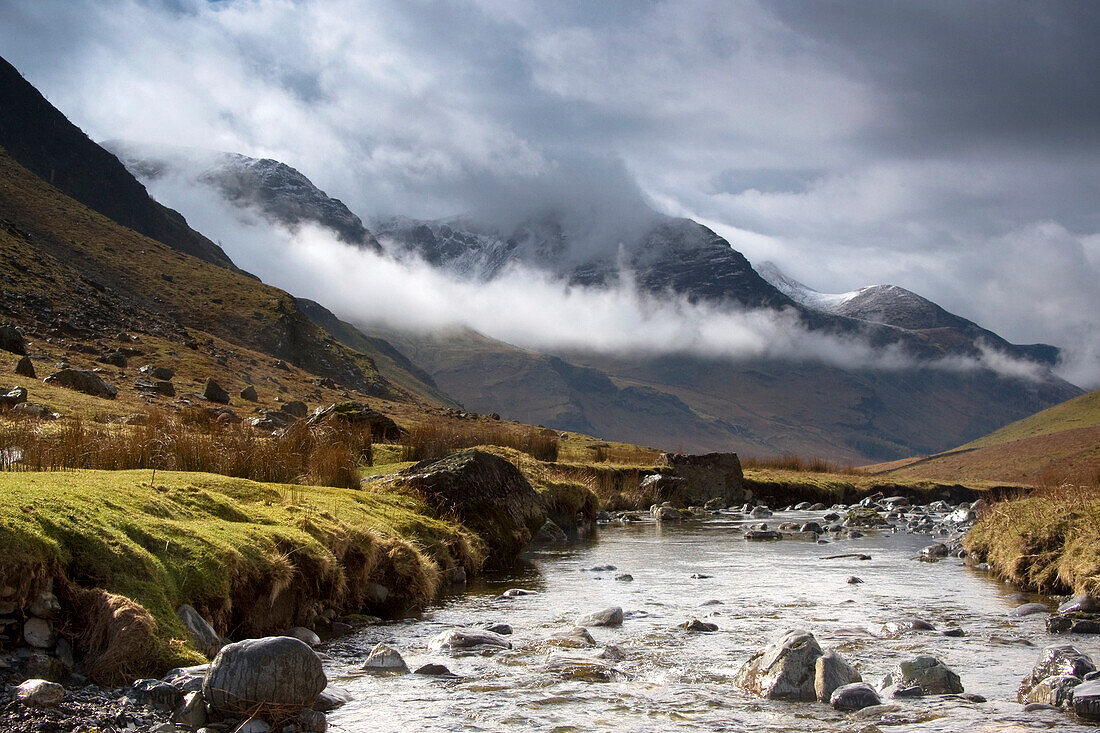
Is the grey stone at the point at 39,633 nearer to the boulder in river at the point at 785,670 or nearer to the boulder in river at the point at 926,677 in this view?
the boulder in river at the point at 785,670

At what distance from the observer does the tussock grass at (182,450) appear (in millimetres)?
13664

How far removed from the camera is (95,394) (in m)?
31.1

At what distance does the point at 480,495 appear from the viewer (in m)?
19.3

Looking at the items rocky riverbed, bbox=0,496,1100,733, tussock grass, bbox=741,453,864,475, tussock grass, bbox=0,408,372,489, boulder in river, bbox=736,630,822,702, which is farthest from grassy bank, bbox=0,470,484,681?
tussock grass, bbox=741,453,864,475

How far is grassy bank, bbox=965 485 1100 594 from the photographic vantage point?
14.5 metres

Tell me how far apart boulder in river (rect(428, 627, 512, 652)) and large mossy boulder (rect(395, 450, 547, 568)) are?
7063mm

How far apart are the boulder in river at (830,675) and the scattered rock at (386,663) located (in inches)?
176

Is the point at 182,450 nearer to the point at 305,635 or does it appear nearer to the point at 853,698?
the point at 305,635

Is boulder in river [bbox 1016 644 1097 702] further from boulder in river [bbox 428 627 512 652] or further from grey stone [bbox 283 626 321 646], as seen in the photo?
grey stone [bbox 283 626 321 646]

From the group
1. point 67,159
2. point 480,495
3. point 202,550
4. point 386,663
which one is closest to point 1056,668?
point 386,663

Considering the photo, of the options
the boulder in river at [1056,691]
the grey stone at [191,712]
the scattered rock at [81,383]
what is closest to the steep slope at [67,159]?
the scattered rock at [81,383]

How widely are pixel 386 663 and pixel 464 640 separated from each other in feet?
4.50

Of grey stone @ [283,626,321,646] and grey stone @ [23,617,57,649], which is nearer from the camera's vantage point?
grey stone @ [23,617,57,649]

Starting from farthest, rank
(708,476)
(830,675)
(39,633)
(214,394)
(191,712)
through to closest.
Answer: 1. (214,394)
2. (708,476)
3. (830,675)
4. (39,633)
5. (191,712)
